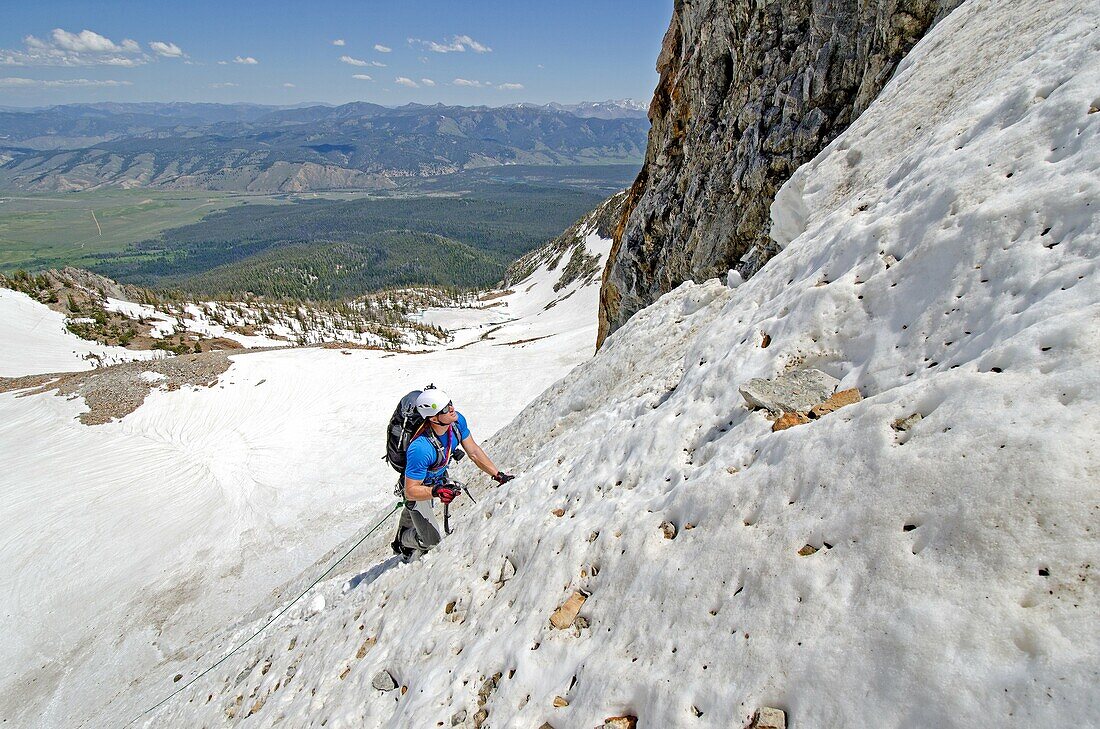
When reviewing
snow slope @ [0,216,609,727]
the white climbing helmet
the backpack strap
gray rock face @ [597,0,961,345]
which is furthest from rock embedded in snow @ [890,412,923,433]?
snow slope @ [0,216,609,727]

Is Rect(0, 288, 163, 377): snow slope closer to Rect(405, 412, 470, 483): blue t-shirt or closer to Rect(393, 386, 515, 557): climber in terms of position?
Rect(393, 386, 515, 557): climber

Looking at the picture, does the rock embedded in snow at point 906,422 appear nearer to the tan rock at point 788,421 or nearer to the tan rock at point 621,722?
the tan rock at point 788,421

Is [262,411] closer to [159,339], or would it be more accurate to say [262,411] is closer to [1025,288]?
[1025,288]

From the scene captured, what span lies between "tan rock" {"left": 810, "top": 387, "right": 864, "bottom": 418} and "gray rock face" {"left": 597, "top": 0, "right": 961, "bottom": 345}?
7.83m

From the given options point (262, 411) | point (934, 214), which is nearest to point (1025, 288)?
point (934, 214)

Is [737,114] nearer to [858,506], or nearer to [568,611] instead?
[858,506]

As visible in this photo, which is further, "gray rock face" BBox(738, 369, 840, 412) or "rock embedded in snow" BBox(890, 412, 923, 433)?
"gray rock face" BBox(738, 369, 840, 412)

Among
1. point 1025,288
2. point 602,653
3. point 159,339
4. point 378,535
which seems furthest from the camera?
point 159,339

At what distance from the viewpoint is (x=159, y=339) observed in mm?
A: 64375

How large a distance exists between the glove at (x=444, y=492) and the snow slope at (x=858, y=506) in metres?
Answer: 0.82

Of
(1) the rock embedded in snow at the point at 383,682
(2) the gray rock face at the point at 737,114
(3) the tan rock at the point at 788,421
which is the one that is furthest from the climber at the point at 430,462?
(2) the gray rock face at the point at 737,114

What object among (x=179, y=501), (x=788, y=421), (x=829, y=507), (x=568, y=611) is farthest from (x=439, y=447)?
(x=179, y=501)

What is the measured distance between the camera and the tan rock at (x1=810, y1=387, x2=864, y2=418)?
5.33m

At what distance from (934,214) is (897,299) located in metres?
1.19
